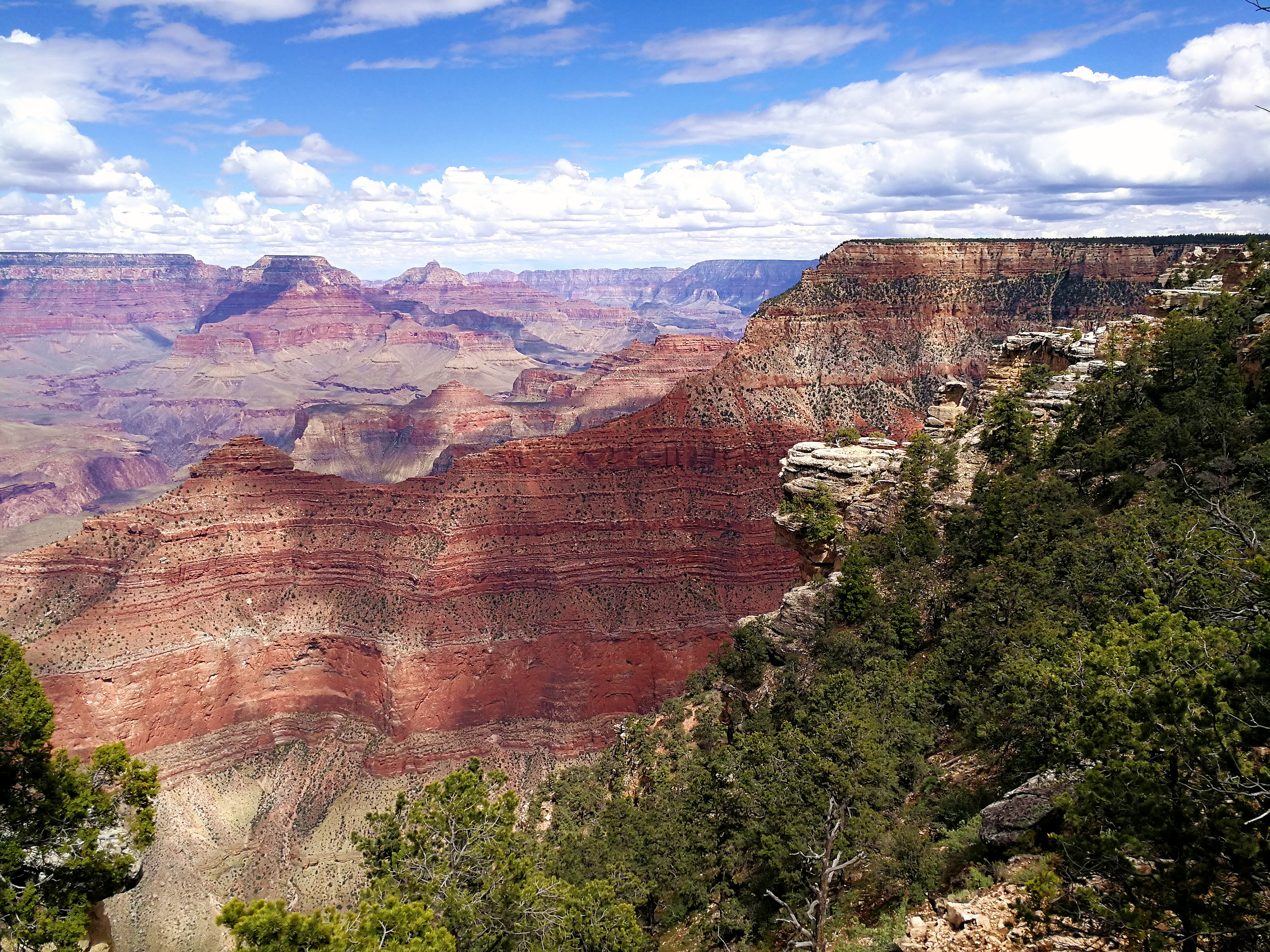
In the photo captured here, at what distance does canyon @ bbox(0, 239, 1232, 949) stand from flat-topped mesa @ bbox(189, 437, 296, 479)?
0.26 metres

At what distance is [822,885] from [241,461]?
73394mm

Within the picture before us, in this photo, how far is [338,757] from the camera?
59.8 meters

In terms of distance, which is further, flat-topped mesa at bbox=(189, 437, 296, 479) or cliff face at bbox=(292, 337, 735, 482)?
cliff face at bbox=(292, 337, 735, 482)

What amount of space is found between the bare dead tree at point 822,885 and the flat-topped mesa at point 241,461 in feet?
226

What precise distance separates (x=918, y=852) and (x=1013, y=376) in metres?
42.1

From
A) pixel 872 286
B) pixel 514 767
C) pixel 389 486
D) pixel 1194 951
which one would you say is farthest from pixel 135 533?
pixel 872 286

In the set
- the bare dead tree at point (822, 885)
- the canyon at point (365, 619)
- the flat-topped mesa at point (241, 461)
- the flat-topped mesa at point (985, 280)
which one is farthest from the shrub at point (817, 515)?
the flat-topped mesa at point (985, 280)

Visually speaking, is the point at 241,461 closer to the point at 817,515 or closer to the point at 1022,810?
the point at 817,515

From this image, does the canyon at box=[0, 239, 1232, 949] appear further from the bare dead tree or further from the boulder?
the boulder

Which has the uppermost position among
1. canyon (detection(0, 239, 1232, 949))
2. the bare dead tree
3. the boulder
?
the boulder

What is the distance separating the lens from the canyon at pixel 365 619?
55.6m

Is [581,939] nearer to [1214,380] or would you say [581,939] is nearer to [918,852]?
[918,852]

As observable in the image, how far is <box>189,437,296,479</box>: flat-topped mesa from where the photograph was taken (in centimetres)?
7294

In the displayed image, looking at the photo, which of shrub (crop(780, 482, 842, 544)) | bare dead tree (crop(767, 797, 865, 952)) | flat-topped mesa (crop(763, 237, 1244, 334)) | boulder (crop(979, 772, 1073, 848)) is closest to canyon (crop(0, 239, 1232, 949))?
shrub (crop(780, 482, 842, 544))
